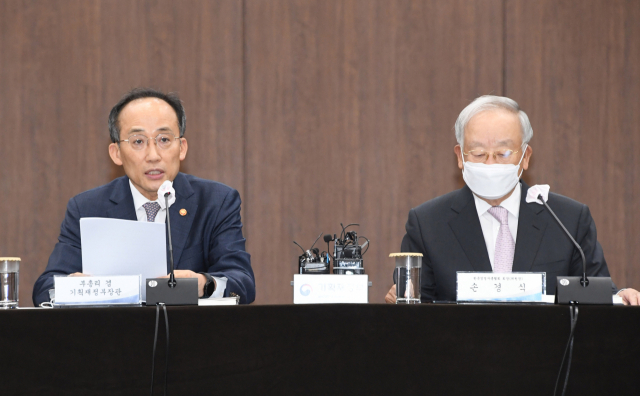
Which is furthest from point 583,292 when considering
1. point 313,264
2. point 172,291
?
point 313,264

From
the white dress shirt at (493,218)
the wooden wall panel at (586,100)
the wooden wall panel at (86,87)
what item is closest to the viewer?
the white dress shirt at (493,218)

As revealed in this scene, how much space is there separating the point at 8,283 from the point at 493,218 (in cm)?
156

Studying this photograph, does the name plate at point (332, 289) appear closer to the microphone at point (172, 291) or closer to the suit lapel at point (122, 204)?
the microphone at point (172, 291)

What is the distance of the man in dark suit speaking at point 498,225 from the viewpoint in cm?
208

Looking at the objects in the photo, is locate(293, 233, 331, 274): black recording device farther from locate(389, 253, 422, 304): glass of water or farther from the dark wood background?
locate(389, 253, 422, 304): glass of water

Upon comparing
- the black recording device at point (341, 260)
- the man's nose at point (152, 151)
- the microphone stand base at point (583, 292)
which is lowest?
the microphone stand base at point (583, 292)

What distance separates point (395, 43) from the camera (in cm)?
327

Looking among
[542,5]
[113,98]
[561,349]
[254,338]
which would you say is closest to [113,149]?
[113,98]

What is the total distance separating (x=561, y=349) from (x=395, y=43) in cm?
220

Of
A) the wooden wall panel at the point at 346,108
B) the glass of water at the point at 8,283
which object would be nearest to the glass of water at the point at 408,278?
the glass of water at the point at 8,283

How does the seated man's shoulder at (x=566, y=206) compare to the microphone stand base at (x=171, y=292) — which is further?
the seated man's shoulder at (x=566, y=206)

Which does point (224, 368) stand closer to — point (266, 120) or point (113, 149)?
point (113, 149)

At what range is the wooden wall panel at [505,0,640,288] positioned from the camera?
329cm

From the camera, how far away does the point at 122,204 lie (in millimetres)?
2287
